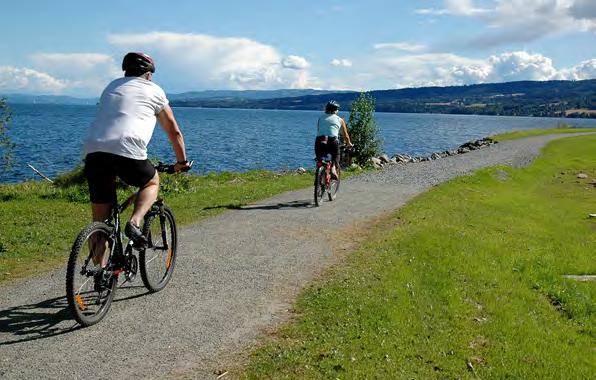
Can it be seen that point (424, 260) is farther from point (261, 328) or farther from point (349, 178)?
point (349, 178)

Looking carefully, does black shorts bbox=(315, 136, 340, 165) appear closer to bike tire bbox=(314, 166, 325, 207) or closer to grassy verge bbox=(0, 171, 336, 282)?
bike tire bbox=(314, 166, 325, 207)

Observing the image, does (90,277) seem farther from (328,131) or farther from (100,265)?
(328,131)

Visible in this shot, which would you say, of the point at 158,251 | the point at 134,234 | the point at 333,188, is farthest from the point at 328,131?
the point at 134,234

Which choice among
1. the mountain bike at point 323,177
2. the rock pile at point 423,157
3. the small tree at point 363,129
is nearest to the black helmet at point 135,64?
the mountain bike at point 323,177

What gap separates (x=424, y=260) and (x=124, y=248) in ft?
21.1

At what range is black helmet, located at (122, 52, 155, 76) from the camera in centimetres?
692

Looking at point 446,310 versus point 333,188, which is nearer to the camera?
point 446,310

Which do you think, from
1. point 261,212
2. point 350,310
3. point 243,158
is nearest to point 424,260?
point 350,310

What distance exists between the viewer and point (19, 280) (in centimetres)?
878

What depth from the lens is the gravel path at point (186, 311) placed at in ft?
18.6

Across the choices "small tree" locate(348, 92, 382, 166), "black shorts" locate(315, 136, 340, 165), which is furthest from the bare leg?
"small tree" locate(348, 92, 382, 166)

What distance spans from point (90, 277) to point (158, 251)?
6.45ft

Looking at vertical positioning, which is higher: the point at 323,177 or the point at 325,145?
the point at 325,145

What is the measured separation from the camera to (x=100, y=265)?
21.8ft
